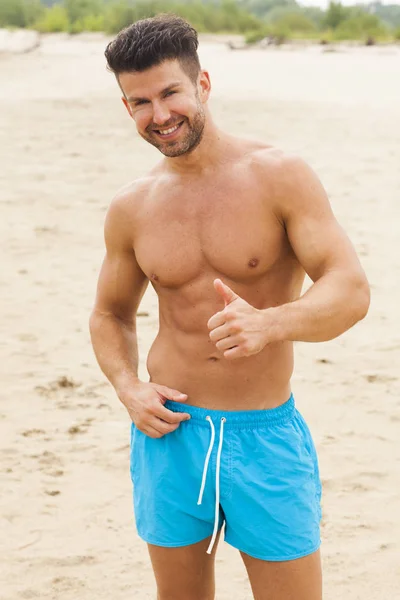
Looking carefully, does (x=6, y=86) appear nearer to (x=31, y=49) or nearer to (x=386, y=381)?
(x=31, y=49)

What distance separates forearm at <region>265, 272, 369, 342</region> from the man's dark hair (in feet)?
2.35

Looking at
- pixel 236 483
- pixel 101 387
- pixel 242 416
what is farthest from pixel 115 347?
pixel 101 387

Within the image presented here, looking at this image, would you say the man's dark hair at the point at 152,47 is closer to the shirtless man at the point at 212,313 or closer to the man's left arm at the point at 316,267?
the shirtless man at the point at 212,313

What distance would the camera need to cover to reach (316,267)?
2.60 m

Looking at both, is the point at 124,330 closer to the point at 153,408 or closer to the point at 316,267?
the point at 153,408

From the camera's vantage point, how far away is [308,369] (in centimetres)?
629

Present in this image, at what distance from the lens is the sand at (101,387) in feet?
13.8

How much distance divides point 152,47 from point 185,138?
0.86 ft

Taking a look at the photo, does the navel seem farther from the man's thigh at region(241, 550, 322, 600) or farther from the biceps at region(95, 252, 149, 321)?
the man's thigh at region(241, 550, 322, 600)

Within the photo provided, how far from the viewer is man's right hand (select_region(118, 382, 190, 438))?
9.03 feet

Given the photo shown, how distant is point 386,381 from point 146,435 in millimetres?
3480

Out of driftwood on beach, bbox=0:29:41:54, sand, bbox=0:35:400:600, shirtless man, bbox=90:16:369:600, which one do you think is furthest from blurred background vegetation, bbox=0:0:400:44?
Answer: shirtless man, bbox=90:16:369:600

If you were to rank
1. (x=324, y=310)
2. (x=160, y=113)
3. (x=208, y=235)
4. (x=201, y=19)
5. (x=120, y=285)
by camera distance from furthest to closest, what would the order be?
(x=201, y=19)
(x=120, y=285)
(x=208, y=235)
(x=160, y=113)
(x=324, y=310)

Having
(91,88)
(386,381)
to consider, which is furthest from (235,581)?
(91,88)
